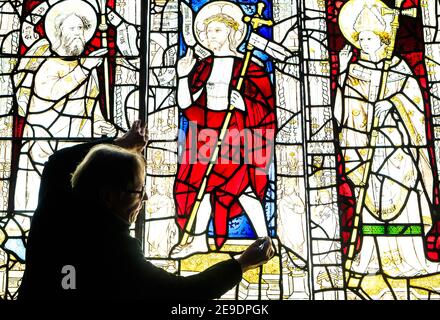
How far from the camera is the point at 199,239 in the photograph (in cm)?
591

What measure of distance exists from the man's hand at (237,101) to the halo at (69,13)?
1.28 m

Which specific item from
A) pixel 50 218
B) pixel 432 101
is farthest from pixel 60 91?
pixel 50 218

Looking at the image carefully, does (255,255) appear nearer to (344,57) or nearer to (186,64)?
(186,64)

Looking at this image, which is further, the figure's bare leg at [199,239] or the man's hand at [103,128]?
the man's hand at [103,128]

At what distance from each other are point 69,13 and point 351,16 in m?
2.33

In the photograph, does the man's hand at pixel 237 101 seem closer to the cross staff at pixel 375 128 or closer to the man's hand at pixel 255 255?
the cross staff at pixel 375 128

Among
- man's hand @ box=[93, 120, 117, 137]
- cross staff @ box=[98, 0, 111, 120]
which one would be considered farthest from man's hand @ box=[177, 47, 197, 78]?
man's hand @ box=[93, 120, 117, 137]


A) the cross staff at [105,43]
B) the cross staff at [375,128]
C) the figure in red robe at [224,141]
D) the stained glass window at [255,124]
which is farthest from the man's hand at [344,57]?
the cross staff at [105,43]

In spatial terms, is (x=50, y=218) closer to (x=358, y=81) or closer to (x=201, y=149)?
(x=201, y=149)

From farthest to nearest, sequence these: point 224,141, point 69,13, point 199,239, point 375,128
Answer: point 69,13
point 375,128
point 224,141
point 199,239

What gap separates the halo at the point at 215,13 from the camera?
6625 mm

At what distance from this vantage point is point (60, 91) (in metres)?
6.45

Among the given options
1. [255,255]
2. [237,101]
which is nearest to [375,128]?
[237,101]
